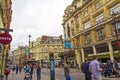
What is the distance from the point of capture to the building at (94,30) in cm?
3331

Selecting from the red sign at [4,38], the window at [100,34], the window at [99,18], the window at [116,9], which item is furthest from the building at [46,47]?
the red sign at [4,38]

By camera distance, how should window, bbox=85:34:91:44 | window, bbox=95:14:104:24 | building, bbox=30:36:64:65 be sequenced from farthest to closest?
1. building, bbox=30:36:64:65
2. window, bbox=85:34:91:44
3. window, bbox=95:14:104:24

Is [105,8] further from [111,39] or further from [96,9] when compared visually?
[111,39]

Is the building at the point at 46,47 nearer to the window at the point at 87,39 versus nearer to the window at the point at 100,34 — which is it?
the window at the point at 87,39

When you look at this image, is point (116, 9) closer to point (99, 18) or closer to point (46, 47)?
point (99, 18)

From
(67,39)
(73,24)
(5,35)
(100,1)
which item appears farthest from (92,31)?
(5,35)

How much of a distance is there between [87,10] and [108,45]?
12269mm

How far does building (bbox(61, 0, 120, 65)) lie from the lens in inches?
1312

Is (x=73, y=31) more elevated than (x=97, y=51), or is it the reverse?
(x=73, y=31)

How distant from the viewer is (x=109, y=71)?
786 inches

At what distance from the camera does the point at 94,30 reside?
39.7 m

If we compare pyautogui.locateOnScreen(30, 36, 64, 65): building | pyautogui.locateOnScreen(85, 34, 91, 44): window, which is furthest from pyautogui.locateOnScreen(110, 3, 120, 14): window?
pyautogui.locateOnScreen(30, 36, 64, 65): building

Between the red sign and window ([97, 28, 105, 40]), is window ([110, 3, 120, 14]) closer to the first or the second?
window ([97, 28, 105, 40])

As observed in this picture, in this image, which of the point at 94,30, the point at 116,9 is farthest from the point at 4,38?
the point at 94,30
